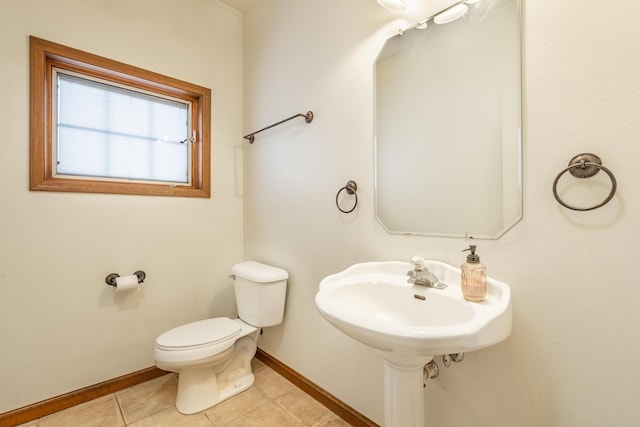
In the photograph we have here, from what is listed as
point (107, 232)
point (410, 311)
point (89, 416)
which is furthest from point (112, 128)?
point (410, 311)

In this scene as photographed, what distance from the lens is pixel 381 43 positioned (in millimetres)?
1256

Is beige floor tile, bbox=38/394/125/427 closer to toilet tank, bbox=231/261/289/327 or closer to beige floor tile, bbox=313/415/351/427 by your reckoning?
toilet tank, bbox=231/261/289/327

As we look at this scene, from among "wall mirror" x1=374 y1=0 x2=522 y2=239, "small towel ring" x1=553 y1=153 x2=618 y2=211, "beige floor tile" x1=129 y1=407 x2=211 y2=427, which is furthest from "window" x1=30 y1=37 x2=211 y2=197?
"small towel ring" x1=553 y1=153 x2=618 y2=211

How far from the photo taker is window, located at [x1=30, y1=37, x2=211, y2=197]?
4.89 feet

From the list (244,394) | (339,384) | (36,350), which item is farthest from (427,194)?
(36,350)

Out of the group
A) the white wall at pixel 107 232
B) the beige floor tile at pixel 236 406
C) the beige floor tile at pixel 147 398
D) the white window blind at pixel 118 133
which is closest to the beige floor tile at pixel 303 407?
the beige floor tile at pixel 236 406

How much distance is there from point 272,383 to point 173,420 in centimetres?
56

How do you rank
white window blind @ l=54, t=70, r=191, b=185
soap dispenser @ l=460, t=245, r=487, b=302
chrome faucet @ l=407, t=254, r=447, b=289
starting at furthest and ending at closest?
white window blind @ l=54, t=70, r=191, b=185 → chrome faucet @ l=407, t=254, r=447, b=289 → soap dispenser @ l=460, t=245, r=487, b=302

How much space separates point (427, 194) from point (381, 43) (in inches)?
28.4

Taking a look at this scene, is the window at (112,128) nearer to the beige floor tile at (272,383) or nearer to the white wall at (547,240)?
the white wall at (547,240)

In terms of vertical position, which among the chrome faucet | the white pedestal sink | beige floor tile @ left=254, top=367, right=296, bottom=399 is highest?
the chrome faucet

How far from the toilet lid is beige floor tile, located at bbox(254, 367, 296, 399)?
16.5 inches

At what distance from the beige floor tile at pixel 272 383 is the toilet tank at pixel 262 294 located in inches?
14.9

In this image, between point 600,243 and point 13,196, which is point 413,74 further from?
point 13,196
